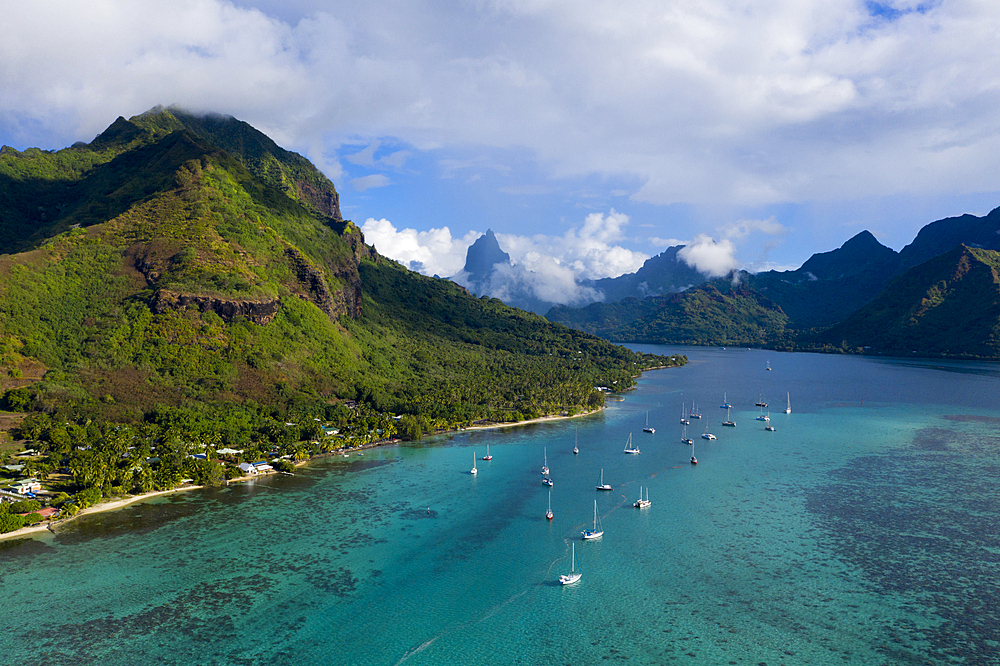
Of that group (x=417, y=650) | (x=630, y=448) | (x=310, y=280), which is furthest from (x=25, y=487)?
(x=630, y=448)

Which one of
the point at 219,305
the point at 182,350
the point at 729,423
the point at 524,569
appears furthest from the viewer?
→ the point at 729,423

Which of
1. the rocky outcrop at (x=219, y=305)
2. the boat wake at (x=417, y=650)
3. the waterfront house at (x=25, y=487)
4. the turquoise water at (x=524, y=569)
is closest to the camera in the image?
the boat wake at (x=417, y=650)

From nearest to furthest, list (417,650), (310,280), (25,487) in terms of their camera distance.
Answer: (417,650)
(25,487)
(310,280)

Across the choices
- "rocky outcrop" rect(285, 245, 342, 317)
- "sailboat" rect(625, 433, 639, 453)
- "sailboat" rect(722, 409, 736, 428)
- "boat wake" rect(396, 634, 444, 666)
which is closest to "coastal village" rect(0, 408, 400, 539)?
"sailboat" rect(625, 433, 639, 453)

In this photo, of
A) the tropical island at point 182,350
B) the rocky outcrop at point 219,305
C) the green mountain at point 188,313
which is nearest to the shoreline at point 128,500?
the tropical island at point 182,350

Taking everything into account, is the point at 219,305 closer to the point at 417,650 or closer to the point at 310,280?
the point at 310,280

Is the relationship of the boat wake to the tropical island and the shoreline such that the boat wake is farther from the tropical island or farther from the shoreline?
the tropical island

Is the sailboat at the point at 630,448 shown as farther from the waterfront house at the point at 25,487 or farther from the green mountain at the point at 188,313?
the waterfront house at the point at 25,487
